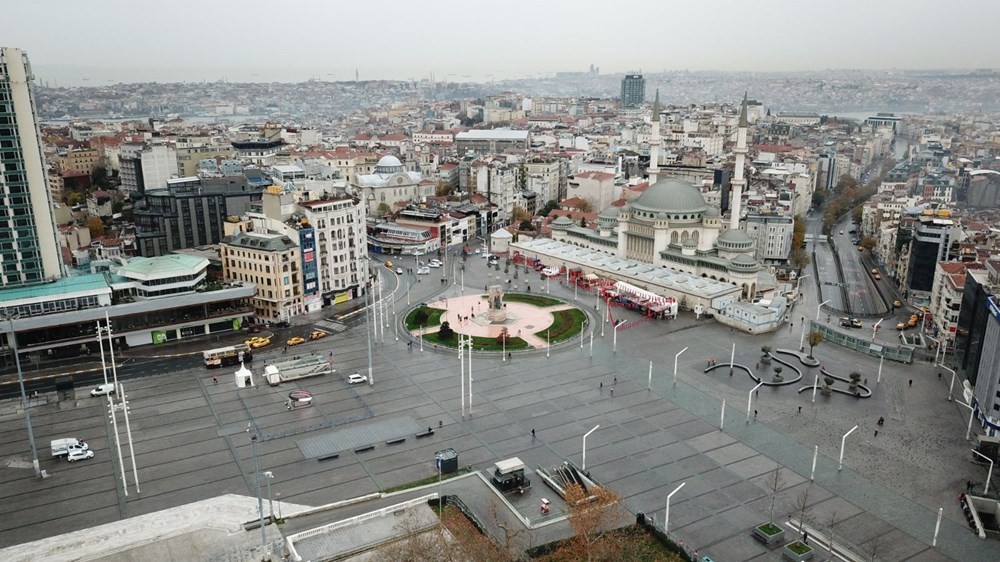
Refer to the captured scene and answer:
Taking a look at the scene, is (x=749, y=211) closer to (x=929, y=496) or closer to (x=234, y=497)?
(x=929, y=496)

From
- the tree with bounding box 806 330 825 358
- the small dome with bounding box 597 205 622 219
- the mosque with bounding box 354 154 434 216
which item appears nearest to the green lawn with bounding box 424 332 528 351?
the tree with bounding box 806 330 825 358

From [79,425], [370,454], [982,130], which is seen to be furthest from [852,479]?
[982,130]

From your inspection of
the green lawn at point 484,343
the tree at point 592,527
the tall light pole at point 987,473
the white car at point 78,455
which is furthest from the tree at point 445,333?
the tall light pole at point 987,473

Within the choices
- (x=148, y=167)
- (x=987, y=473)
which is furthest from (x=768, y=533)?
(x=148, y=167)

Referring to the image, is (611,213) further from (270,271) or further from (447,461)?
(447,461)

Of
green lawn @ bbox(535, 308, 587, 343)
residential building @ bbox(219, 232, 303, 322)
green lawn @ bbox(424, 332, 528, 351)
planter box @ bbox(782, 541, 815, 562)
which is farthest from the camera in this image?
residential building @ bbox(219, 232, 303, 322)

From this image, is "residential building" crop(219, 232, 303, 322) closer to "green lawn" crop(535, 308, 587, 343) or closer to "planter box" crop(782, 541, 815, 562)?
"green lawn" crop(535, 308, 587, 343)
